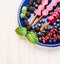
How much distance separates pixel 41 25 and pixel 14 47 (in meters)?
0.23

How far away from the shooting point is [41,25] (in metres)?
1.37

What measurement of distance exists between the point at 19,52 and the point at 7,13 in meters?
0.28

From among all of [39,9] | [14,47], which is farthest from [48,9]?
[14,47]

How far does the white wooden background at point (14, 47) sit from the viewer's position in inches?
53.6

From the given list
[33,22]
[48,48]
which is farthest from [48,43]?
[33,22]

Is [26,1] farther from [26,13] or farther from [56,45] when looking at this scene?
[56,45]

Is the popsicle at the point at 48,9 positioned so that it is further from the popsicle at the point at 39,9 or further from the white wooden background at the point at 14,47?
the white wooden background at the point at 14,47

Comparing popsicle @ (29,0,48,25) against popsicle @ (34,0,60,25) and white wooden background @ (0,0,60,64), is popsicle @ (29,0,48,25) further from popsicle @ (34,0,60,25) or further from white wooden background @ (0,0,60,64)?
white wooden background @ (0,0,60,64)

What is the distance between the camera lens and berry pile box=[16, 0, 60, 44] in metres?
1.34

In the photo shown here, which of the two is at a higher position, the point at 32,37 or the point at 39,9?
the point at 39,9

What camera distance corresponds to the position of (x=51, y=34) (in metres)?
1.34

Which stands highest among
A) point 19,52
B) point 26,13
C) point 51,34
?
point 26,13

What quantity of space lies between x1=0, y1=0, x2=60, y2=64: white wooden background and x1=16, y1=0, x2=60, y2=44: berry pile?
0.06m

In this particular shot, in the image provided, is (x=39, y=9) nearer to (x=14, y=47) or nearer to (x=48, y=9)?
(x=48, y=9)
